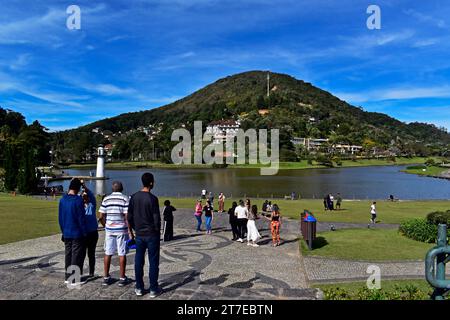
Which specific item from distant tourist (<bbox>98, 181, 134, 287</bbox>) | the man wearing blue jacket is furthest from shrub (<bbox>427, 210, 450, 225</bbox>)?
the man wearing blue jacket

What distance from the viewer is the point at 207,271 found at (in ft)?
33.3

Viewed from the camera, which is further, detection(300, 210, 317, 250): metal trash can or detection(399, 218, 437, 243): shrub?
detection(399, 218, 437, 243): shrub

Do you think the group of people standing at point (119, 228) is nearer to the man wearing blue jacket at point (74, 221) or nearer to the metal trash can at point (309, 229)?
the man wearing blue jacket at point (74, 221)

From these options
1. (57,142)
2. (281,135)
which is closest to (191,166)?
(281,135)

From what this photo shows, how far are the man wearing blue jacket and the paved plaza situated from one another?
706 mm

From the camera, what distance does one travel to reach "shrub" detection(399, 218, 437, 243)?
14.3 metres

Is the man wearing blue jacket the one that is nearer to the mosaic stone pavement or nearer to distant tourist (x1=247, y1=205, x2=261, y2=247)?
the mosaic stone pavement

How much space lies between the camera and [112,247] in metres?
7.84

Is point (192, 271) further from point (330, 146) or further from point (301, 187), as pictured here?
point (330, 146)

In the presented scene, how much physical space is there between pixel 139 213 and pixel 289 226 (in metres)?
14.0

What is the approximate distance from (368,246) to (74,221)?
34.9 ft

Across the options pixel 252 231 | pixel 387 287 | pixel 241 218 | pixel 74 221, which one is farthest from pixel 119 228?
pixel 241 218

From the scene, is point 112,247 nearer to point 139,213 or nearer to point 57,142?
point 139,213

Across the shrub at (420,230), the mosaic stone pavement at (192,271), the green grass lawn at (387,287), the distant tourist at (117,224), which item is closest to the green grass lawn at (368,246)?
the shrub at (420,230)
